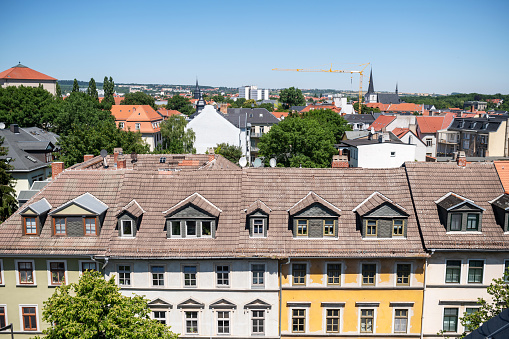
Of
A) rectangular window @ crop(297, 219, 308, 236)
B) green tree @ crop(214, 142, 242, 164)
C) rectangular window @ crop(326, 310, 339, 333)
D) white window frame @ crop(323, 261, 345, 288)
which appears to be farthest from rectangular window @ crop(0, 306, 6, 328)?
green tree @ crop(214, 142, 242, 164)

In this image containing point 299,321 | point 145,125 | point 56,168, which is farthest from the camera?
point 145,125

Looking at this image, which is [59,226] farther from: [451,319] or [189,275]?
[451,319]

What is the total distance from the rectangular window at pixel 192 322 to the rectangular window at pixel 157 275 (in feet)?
8.27

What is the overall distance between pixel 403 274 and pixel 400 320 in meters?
2.93

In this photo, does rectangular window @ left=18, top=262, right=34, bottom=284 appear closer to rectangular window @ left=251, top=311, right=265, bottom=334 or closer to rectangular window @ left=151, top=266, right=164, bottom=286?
rectangular window @ left=151, top=266, right=164, bottom=286

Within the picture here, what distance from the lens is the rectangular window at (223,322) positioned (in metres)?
27.0

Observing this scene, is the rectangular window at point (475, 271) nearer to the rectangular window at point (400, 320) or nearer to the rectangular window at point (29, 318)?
the rectangular window at point (400, 320)

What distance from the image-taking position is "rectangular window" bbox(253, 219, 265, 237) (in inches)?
1075

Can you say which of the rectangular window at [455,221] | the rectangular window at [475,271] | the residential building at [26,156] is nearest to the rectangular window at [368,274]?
the rectangular window at [455,221]

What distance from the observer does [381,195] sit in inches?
1112

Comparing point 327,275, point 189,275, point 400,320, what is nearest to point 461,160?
point 400,320

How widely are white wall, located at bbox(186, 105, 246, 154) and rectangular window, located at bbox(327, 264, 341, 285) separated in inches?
2283

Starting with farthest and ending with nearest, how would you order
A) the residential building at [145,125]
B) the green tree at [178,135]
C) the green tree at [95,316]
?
the residential building at [145,125] < the green tree at [178,135] < the green tree at [95,316]

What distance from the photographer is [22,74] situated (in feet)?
471
